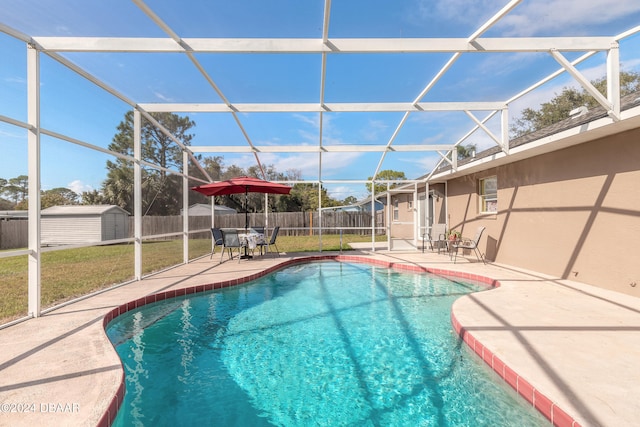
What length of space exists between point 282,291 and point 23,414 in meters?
4.34

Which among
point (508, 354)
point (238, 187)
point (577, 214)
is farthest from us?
point (238, 187)

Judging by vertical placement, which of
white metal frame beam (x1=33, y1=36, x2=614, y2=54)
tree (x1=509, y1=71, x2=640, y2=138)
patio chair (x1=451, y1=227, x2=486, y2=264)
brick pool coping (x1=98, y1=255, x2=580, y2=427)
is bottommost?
brick pool coping (x1=98, y1=255, x2=580, y2=427)

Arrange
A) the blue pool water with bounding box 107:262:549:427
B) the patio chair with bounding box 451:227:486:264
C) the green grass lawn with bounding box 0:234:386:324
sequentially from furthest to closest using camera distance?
the patio chair with bounding box 451:227:486:264, the green grass lawn with bounding box 0:234:386:324, the blue pool water with bounding box 107:262:549:427

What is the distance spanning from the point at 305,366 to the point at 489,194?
7776 millimetres

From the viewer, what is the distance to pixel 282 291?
6141 millimetres

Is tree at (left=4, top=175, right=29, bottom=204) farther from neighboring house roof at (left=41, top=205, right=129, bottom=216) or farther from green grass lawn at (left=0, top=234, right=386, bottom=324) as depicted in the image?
green grass lawn at (left=0, top=234, right=386, bottom=324)

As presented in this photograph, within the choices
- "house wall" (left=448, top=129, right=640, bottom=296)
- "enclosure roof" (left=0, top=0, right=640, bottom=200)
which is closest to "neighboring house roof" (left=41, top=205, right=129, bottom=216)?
"enclosure roof" (left=0, top=0, right=640, bottom=200)

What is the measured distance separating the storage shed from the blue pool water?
1.43m

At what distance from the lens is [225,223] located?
15.8 m

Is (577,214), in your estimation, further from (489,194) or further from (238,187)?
(238,187)

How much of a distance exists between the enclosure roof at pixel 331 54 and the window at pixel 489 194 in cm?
145

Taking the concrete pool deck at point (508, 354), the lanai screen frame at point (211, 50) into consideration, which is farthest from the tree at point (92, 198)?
the concrete pool deck at point (508, 354)

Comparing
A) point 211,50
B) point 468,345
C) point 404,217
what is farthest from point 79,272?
point 404,217

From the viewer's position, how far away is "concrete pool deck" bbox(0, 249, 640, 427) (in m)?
2.01
